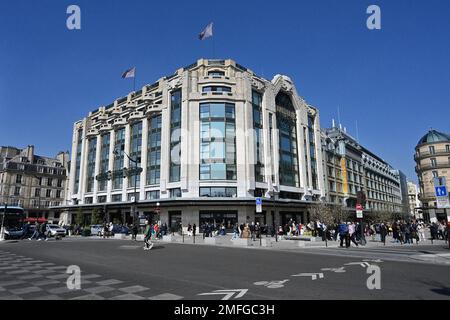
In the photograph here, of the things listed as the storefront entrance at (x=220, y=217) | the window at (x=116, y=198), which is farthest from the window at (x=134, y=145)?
the storefront entrance at (x=220, y=217)

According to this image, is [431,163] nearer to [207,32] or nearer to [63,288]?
[207,32]

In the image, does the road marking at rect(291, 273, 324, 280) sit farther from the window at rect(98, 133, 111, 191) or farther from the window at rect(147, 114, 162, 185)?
the window at rect(98, 133, 111, 191)

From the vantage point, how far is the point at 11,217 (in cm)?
2808

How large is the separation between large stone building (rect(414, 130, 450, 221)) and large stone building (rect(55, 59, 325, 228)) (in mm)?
18746

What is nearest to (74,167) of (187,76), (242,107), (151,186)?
(151,186)

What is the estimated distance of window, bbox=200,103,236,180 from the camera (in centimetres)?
4266

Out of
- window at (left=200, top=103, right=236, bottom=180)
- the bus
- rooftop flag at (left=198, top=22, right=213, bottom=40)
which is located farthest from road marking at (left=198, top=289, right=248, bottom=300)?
window at (left=200, top=103, right=236, bottom=180)

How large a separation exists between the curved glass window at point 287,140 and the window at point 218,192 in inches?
419

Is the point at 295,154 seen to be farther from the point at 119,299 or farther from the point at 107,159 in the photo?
the point at 119,299

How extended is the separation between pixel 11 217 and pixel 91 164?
109 feet

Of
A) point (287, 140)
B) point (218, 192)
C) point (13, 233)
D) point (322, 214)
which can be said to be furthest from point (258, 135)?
point (13, 233)

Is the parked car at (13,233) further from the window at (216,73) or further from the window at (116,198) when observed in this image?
the window at (216,73)

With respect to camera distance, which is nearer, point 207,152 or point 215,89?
point 207,152

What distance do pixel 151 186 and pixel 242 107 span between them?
60.5 ft
